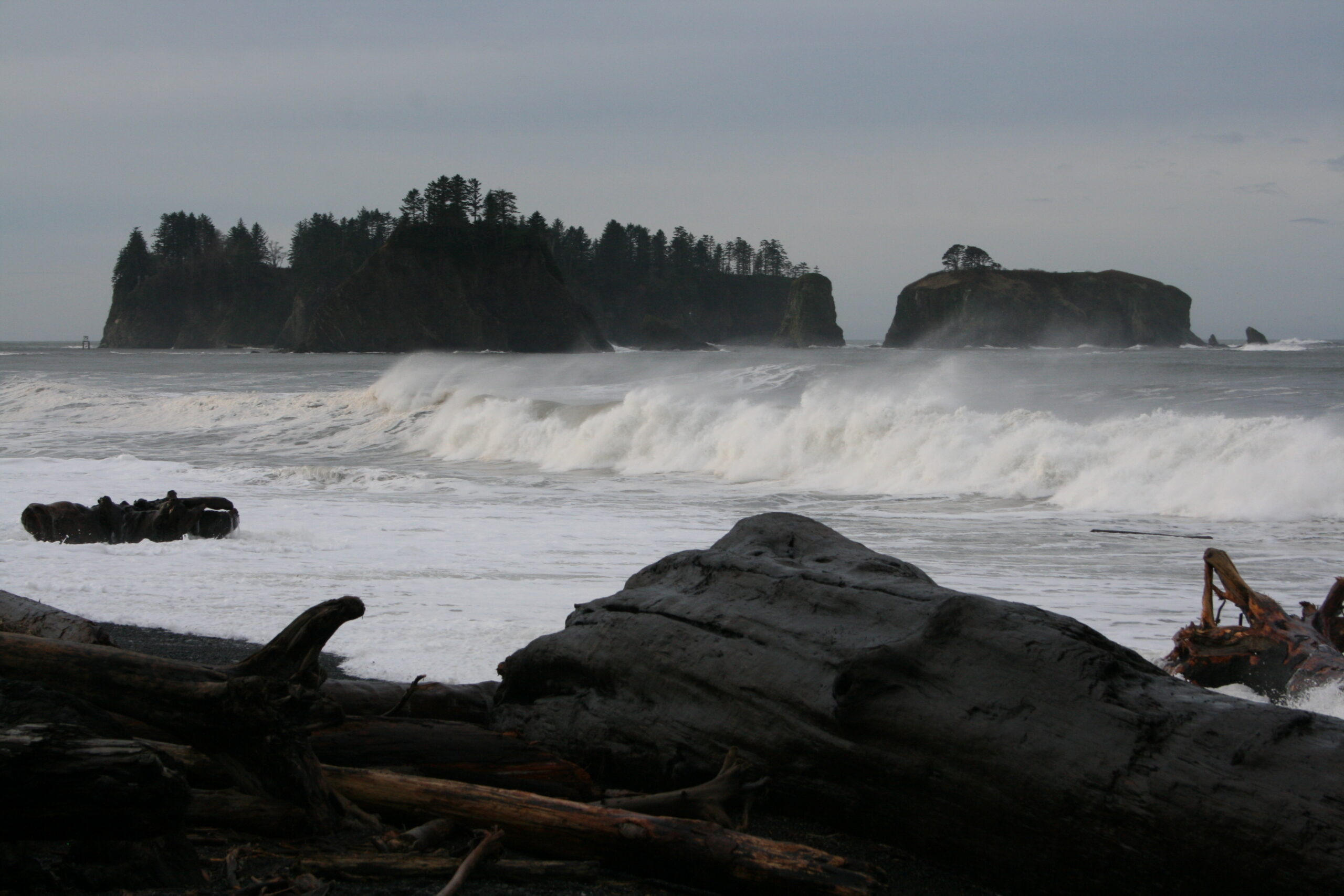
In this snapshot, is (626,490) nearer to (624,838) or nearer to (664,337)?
(624,838)

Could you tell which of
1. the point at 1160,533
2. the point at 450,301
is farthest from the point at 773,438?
the point at 450,301

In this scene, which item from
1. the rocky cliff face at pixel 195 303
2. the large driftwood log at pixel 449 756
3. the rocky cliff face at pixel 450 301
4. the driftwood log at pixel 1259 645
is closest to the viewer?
the large driftwood log at pixel 449 756

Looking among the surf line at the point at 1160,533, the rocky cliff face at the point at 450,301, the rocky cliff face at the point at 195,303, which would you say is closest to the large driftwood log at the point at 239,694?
the surf line at the point at 1160,533

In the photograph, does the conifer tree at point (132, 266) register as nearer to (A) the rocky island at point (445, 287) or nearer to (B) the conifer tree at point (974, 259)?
(A) the rocky island at point (445, 287)

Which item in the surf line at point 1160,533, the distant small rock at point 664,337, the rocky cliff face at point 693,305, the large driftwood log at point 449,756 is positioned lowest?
the surf line at point 1160,533

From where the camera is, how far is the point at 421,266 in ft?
301

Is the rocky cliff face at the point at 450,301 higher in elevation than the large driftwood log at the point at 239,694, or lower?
higher

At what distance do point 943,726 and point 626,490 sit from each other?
473 inches

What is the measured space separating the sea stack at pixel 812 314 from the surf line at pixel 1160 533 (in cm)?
10859

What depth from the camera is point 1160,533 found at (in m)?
10.4

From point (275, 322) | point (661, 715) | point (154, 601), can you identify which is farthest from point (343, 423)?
point (275, 322)

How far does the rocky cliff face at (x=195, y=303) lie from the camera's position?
385 feet

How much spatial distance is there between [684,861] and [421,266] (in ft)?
307

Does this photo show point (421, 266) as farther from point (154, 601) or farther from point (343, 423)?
point (154, 601)
